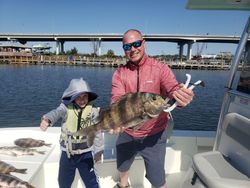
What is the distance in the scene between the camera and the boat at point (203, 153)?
2689mm

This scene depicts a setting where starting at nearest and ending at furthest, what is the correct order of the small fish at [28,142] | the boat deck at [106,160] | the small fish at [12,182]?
the small fish at [12,182] → the boat deck at [106,160] → the small fish at [28,142]

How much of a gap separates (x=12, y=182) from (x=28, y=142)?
4.63 ft

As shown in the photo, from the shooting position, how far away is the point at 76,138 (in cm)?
334

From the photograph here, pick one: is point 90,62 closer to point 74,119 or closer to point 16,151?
point 16,151

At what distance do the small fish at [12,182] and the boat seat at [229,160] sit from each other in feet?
5.57

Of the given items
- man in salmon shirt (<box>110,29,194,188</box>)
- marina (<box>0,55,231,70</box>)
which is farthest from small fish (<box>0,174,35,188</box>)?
marina (<box>0,55,231,70</box>)

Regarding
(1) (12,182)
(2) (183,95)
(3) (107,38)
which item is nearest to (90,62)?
(3) (107,38)

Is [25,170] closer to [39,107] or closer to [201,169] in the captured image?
[201,169]

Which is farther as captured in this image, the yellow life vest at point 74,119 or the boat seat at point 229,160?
the yellow life vest at point 74,119

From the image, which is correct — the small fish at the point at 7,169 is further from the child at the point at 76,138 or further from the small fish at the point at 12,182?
the child at the point at 76,138

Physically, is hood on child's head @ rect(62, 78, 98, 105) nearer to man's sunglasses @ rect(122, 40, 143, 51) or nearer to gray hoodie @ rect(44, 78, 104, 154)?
gray hoodie @ rect(44, 78, 104, 154)

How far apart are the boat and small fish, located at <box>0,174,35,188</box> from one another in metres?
0.15

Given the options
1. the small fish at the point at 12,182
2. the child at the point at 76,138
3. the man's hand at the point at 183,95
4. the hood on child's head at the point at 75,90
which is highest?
the man's hand at the point at 183,95

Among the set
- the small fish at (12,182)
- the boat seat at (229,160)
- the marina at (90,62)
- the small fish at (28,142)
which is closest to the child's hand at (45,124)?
the small fish at (12,182)
